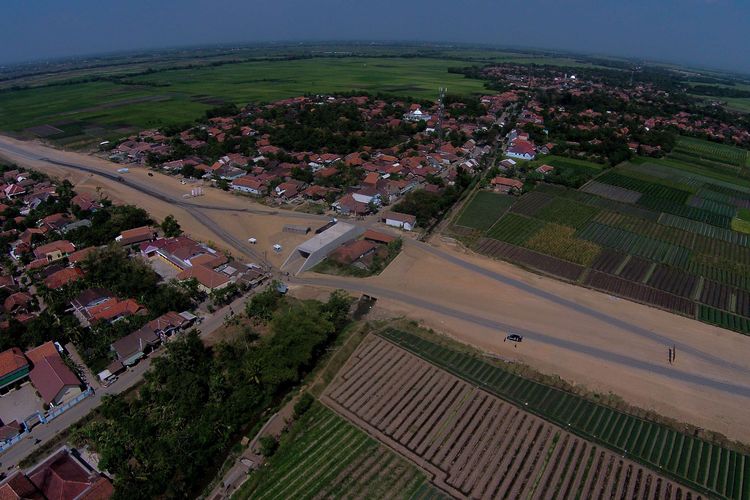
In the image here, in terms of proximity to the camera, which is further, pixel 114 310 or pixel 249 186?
pixel 249 186

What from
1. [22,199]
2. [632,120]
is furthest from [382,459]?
[632,120]

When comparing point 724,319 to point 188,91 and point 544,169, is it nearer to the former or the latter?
point 544,169

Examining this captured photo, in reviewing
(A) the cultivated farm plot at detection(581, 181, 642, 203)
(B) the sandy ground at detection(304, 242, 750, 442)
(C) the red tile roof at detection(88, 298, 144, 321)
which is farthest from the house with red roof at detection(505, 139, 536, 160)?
(C) the red tile roof at detection(88, 298, 144, 321)

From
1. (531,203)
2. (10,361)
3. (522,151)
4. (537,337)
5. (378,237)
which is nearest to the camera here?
(10,361)

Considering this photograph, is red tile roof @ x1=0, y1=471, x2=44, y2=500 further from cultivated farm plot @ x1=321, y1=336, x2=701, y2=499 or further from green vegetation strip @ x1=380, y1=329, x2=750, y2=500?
green vegetation strip @ x1=380, y1=329, x2=750, y2=500

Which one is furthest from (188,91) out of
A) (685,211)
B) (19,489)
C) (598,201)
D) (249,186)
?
(19,489)

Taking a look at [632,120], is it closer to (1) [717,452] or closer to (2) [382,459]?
(1) [717,452]
